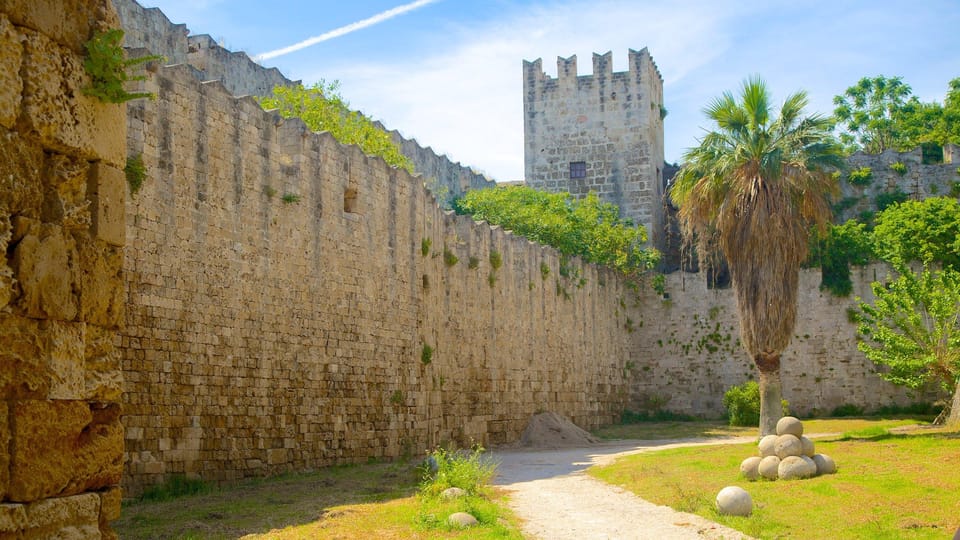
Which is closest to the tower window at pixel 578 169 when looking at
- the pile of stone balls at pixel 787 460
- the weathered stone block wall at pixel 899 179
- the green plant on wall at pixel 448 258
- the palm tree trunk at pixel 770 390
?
the weathered stone block wall at pixel 899 179

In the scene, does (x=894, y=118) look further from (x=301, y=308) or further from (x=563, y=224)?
(x=301, y=308)

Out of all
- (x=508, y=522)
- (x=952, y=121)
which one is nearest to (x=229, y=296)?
(x=508, y=522)

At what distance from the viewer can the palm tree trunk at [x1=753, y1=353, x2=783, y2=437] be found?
1995cm

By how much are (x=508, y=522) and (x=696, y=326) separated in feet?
75.6

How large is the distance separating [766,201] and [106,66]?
16361 mm

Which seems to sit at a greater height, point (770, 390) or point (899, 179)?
point (899, 179)

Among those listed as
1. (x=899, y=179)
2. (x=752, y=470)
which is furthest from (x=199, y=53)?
(x=899, y=179)

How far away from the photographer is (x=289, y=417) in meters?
16.0

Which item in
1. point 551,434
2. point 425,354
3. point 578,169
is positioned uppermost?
point 578,169

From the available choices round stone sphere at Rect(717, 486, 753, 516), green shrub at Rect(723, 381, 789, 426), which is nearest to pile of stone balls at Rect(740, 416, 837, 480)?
round stone sphere at Rect(717, 486, 753, 516)

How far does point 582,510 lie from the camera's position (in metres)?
12.3

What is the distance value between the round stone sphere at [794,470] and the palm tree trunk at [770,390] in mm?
6534

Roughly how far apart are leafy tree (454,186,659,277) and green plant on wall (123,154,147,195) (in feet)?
68.9

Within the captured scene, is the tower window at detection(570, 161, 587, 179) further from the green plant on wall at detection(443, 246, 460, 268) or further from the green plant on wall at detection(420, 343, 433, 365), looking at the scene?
the green plant on wall at detection(420, 343, 433, 365)
